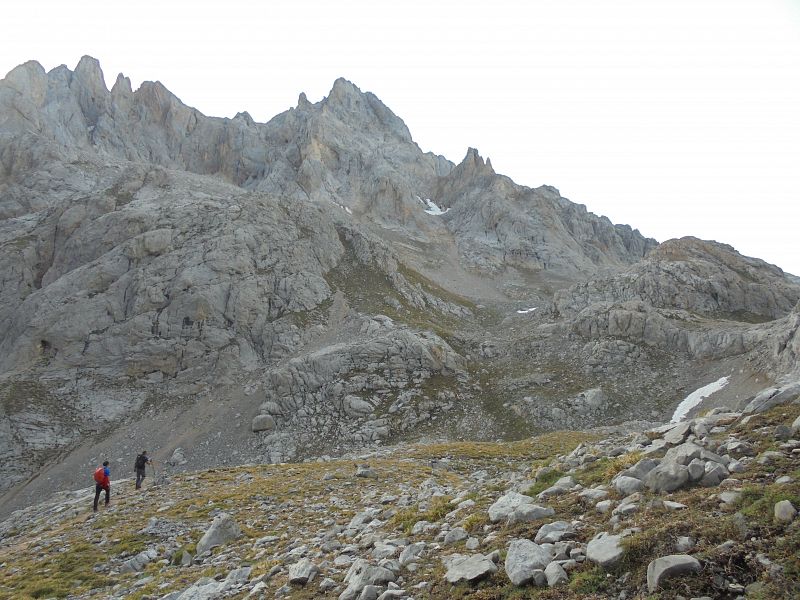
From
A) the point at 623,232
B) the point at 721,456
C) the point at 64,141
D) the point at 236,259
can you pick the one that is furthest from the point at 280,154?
the point at 721,456

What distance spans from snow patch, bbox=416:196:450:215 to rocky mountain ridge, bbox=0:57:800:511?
53.9 meters

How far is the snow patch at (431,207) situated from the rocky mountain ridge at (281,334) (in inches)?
2121

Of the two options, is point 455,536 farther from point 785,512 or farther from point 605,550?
point 785,512

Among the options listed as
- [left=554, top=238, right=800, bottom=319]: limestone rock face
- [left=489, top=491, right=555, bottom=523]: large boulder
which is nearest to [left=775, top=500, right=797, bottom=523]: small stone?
[left=489, top=491, right=555, bottom=523]: large boulder

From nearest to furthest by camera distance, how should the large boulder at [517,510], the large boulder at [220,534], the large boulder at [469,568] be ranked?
the large boulder at [469,568] < the large boulder at [517,510] < the large boulder at [220,534]

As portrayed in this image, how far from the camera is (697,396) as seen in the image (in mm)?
49438

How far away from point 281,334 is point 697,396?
51988 millimetres

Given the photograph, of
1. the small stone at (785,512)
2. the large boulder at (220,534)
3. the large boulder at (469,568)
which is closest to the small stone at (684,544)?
the small stone at (785,512)

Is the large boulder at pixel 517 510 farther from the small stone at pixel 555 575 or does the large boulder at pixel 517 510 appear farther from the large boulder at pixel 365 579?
the large boulder at pixel 365 579

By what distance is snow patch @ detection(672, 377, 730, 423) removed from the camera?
47.3 m

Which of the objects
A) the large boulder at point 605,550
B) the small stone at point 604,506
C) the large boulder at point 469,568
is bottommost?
the large boulder at point 469,568

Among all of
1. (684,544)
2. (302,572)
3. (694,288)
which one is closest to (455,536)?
(302,572)

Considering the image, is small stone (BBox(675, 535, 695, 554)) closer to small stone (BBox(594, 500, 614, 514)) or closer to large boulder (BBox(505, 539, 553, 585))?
large boulder (BBox(505, 539, 553, 585))

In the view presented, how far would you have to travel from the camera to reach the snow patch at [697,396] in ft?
155
